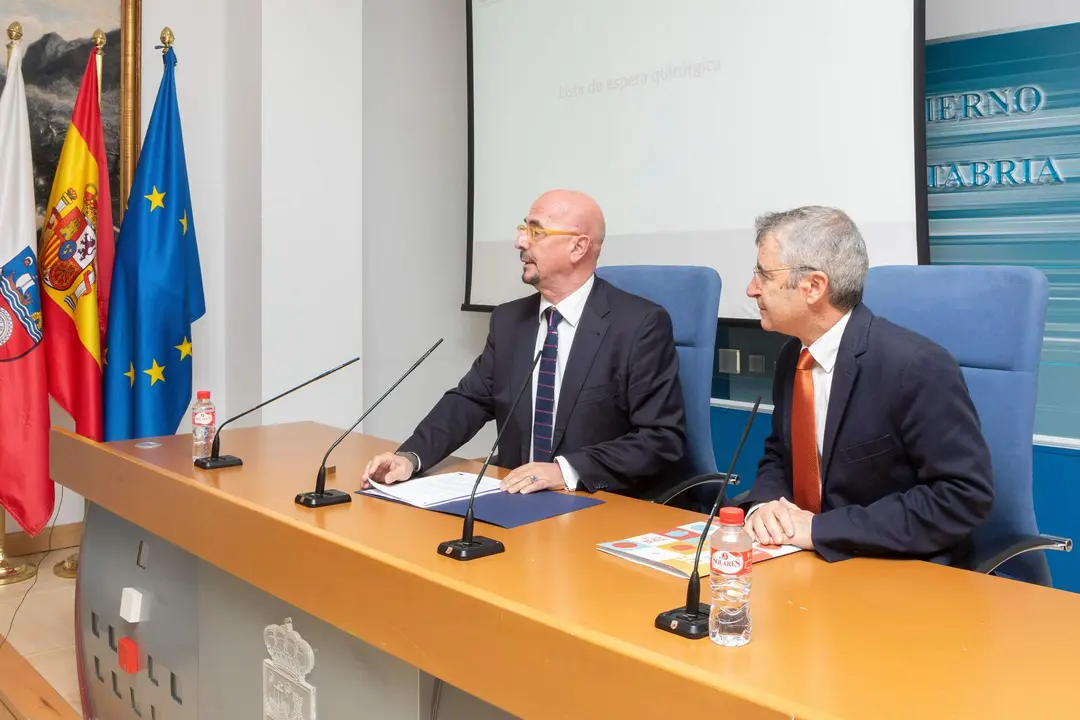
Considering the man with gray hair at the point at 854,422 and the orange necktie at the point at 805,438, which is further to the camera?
the orange necktie at the point at 805,438

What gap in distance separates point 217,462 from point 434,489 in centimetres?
50

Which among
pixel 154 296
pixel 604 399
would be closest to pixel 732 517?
pixel 604 399

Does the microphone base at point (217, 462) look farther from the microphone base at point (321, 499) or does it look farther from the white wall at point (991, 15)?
the white wall at point (991, 15)

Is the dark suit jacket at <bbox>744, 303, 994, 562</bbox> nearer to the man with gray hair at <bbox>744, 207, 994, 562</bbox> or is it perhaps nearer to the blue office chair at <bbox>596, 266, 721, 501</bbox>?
the man with gray hair at <bbox>744, 207, 994, 562</bbox>

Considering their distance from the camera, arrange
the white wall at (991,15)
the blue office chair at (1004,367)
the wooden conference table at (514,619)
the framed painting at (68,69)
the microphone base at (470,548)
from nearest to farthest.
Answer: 1. the wooden conference table at (514,619)
2. the microphone base at (470,548)
3. the blue office chair at (1004,367)
4. the white wall at (991,15)
5. the framed painting at (68,69)

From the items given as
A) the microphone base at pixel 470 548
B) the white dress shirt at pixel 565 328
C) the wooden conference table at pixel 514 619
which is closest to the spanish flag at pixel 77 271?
the wooden conference table at pixel 514 619

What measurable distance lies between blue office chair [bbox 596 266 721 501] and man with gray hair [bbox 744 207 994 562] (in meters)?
0.43

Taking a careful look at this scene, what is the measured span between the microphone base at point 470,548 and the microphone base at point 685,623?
34cm

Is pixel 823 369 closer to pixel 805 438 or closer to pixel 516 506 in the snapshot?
pixel 805 438

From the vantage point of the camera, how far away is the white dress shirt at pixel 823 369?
1.69 meters

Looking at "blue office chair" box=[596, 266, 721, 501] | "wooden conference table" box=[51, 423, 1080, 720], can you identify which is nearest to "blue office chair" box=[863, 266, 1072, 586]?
"wooden conference table" box=[51, 423, 1080, 720]

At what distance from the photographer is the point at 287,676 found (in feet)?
5.24

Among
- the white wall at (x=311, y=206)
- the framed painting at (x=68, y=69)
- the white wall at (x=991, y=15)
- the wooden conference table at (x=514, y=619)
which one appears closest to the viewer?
the wooden conference table at (x=514, y=619)

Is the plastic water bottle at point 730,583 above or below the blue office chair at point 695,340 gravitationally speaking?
below
